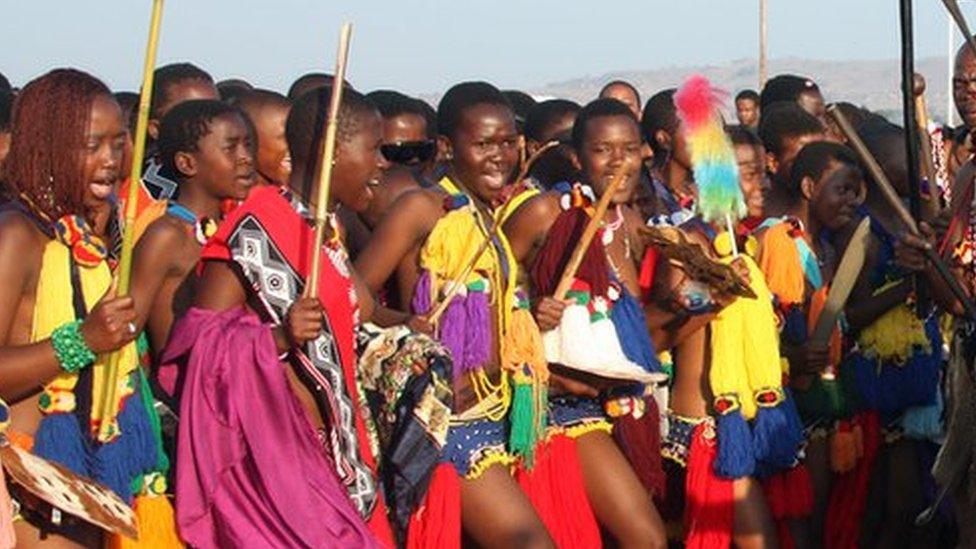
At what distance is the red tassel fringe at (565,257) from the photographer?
337 inches

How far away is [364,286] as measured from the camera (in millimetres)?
7512

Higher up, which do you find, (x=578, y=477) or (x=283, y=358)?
(x=283, y=358)

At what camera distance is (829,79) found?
118 m

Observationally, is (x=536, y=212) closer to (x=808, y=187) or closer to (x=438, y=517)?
(x=438, y=517)

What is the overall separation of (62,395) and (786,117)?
5595 mm

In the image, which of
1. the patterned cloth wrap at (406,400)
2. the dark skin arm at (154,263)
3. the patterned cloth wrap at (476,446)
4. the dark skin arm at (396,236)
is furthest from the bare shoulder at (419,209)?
the dark skin arm at (154,263)

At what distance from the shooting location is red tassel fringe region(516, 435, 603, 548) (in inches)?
333

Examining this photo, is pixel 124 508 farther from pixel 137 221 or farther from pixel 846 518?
pixel 846 518

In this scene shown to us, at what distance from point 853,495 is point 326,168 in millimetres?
4402

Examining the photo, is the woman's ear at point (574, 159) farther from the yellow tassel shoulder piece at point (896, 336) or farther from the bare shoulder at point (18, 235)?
the bare shoulder at point (18, 235)

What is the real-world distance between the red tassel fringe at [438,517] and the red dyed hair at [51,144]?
2.04m

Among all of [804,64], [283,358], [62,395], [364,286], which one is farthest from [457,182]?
[804,64]

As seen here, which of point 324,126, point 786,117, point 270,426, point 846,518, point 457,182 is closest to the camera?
point 270,426

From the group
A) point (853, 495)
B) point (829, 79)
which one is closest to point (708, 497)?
point (853, 495)
